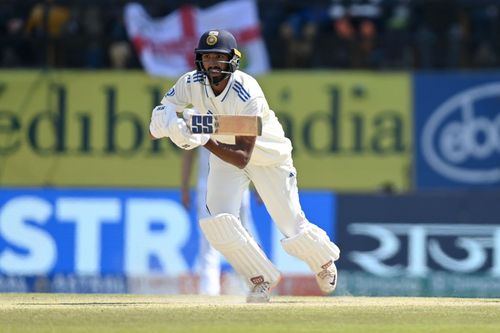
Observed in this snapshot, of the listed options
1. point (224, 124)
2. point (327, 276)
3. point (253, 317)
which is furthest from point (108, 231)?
point (253, 317)

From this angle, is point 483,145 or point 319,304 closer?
point 319,304

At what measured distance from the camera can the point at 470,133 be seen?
15.6 metres

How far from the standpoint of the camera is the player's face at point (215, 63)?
9.27 m

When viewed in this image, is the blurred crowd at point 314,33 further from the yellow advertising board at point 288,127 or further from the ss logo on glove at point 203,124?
the ss logo on glove at point 203,124

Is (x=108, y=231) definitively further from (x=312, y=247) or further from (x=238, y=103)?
(x=238, y=103)

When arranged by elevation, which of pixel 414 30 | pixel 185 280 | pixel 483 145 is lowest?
pixel 185 280

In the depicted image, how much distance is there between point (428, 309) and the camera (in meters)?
8.87

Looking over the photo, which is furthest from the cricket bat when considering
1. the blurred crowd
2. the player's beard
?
the blurred crowd

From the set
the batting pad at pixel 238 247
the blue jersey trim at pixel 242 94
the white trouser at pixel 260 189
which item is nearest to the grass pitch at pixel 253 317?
the batting pad at pixel 238 247

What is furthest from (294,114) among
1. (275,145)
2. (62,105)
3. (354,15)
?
(275,145)

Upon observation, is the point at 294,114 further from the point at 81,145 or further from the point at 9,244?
the point at 9,244

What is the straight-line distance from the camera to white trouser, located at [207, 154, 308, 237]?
9.55 metres

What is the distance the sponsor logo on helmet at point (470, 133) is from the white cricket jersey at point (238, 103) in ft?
20.3

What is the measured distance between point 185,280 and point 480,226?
2.77m
